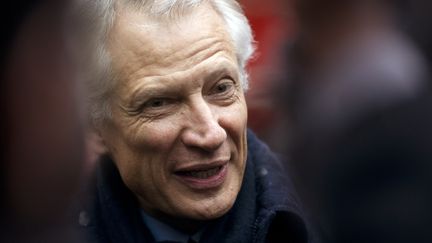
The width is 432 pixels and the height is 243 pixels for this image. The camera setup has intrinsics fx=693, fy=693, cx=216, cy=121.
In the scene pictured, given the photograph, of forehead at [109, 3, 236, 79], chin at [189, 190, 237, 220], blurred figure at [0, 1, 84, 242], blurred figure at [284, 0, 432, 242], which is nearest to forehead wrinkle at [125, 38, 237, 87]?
forehead at [109, 3, 236, 79]

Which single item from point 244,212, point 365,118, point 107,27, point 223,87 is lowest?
point 244,212

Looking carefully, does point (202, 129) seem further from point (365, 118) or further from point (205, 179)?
point (365, 118)

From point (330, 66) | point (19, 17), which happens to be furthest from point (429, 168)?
point (19, 17)

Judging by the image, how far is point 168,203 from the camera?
9.46ft

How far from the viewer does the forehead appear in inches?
108

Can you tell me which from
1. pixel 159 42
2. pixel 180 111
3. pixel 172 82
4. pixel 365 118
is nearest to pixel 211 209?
pixel 180 111

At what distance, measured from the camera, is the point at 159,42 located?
8.95ft

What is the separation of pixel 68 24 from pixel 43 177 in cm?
30

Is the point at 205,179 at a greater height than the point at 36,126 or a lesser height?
lesser

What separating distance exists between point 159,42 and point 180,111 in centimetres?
29

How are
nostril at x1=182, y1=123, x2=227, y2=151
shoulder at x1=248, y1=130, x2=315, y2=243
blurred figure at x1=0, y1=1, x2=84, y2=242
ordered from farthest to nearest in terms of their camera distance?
shoulder at x1=248, y1=130, x2=315, y2=243
nostril at x1=182, y1=123, x2=227, y2=151
blurred figure at x1=0, y1=1, x2=84, y2=242

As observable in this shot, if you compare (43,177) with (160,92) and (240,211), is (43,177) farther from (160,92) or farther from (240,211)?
(240,211)

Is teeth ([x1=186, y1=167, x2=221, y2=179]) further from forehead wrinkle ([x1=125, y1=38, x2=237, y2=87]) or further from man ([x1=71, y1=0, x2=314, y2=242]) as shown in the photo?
forehead wrinkle ([x1=125, y1=38, x2=237, y2=87])

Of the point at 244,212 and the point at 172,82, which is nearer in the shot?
the point at 172,82
